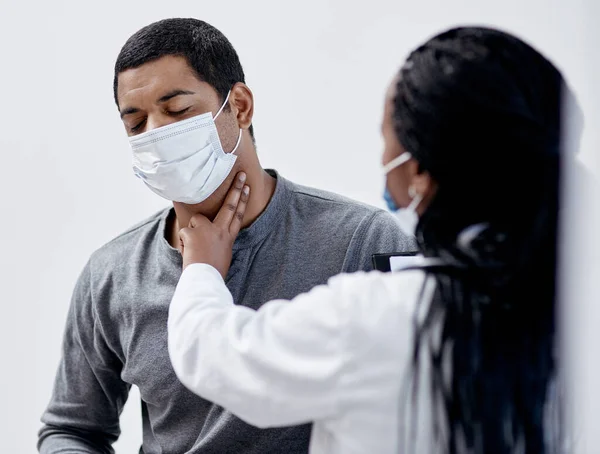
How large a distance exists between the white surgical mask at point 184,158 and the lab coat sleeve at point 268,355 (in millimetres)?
375

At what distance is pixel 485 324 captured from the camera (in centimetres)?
88

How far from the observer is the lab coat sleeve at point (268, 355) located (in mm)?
860

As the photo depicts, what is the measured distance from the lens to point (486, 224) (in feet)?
2.90

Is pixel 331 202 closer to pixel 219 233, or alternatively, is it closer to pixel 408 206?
pixel 219 233

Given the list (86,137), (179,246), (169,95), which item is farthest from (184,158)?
(86,137)

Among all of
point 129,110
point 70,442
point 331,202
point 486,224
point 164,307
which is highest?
point 129,110

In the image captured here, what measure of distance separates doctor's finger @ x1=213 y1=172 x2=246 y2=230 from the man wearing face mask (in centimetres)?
1

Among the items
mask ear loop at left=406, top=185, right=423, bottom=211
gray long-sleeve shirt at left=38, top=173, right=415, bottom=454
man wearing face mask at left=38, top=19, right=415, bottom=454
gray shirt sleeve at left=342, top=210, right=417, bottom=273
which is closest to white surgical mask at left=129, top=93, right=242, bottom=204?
man wearing face mask at left=38, top=19, right=415, bottom=454

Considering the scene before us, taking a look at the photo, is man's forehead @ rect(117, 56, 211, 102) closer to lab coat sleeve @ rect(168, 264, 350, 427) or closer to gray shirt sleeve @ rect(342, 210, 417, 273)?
gray shirt sleeve @ rect(342, 210, 417, 273)

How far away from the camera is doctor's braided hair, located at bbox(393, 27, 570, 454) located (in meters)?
0.85

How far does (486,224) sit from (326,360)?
0.77ft

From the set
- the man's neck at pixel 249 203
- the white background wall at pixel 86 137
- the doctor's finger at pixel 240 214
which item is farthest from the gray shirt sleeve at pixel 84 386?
the white background wall at pixel 86 137

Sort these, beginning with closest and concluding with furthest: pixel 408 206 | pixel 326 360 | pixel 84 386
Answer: pixel 326 360
pixel 408 206
pixel 84 386

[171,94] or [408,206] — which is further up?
[171,94]
